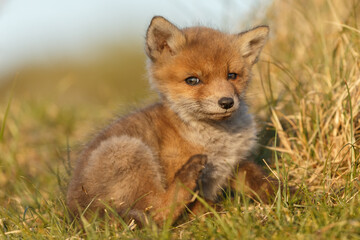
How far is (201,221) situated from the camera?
2.74 m

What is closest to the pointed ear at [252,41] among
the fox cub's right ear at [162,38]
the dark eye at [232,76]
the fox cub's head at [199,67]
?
the fox cub's head at [199,67]

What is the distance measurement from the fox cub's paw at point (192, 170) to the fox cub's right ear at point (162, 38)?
997 millimetres

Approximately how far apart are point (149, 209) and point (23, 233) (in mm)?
887

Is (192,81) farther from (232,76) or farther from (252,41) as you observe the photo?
(252,41)

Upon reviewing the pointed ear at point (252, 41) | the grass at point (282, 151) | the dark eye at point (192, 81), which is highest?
the pointed ear at point (252, 41)

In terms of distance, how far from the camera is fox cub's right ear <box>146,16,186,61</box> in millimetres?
3367

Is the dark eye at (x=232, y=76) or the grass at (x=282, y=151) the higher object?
the dark eye at (x=232, y=76)

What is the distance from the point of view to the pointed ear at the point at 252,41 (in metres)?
3.61

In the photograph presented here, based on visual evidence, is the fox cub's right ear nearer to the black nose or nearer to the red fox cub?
the red fox cub

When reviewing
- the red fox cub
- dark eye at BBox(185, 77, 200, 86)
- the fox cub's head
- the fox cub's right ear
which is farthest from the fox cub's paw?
the fox cub's right ear

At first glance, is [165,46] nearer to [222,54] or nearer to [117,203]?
[222,54]

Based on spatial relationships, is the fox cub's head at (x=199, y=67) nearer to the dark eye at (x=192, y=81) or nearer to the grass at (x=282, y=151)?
the dark eye at (x=192, y=81)

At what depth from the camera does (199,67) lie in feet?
10.6

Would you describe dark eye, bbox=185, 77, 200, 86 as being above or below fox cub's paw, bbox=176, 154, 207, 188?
above
